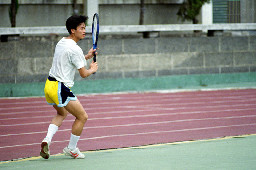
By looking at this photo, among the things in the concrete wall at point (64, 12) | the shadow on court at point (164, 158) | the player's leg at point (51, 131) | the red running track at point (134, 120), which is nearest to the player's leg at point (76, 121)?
the shadow on court at point (164, 158)

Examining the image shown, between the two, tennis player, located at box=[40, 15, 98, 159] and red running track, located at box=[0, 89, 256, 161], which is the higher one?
tennis player, located at box=[40, 15, 98, 159]

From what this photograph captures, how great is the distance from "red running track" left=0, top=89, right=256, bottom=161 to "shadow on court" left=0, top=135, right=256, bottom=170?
0.75 metres

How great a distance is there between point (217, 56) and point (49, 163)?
1522 centimetres

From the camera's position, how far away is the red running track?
10305 millimetres

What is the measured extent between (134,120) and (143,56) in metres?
8.21

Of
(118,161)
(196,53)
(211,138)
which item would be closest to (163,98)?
(196,53)

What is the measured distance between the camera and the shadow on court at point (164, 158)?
7.48 meters

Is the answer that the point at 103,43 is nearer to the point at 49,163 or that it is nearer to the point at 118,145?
the point at 118,145

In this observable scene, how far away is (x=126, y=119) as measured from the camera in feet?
44.4

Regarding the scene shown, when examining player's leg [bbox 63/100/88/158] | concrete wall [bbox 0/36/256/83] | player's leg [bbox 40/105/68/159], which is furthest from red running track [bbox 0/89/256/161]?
concrete wall [bbox 0/36/256/83]

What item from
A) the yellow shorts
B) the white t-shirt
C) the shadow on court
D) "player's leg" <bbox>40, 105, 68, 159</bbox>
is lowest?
the shadow on court

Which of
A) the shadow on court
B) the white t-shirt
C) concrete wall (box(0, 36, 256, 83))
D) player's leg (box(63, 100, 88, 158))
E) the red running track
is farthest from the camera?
concrete wall (box(0, 36, 256, 83))

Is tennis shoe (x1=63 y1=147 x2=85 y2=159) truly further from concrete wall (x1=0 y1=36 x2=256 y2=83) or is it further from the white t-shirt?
concrete wall (x1=0 y1=36 x2=256 y2=83)

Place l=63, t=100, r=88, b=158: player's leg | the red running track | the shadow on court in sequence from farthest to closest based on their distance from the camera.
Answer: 1. the red running track
2. l=63, t=100, r=88, b=158: player's leg
3. the shadow on court
